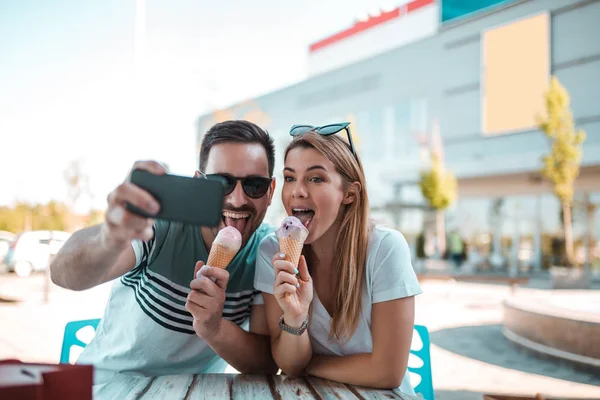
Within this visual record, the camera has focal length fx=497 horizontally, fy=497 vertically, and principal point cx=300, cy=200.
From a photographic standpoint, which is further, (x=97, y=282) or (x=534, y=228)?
(x=534, y=228)

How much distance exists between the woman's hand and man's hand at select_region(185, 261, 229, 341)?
0.22 metres

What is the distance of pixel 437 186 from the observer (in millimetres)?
25609

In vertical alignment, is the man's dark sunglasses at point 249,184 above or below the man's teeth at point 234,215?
above

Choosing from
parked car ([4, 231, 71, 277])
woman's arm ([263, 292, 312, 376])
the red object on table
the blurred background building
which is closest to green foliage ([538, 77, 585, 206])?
the blurred background building

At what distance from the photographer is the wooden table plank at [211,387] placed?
2010 mm

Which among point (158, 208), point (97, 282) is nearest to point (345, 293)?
point (97, 282)

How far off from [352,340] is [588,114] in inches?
1003

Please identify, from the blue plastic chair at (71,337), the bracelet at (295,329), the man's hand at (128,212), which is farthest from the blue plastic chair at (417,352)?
the man's hand at (128,212)

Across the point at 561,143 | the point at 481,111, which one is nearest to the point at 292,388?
the point at 561,143

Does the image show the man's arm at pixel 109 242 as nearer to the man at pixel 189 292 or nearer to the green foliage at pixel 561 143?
the man at pixel 189 292

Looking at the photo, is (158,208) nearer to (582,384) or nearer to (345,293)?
(345,293)

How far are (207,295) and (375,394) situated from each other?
868mm

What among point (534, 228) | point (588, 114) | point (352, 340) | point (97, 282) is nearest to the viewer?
point (97, 282)

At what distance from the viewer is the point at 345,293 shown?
8.34 ft
